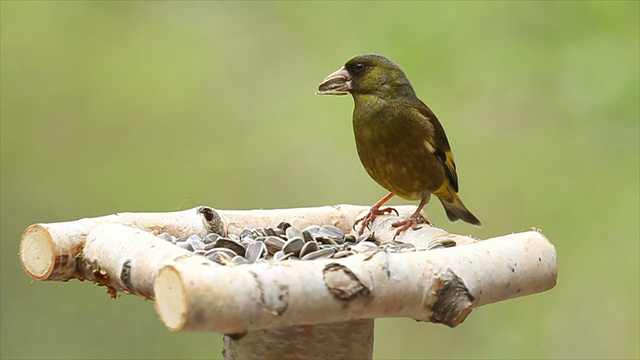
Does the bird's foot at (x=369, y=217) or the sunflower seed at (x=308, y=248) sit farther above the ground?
the bird's foot at (x=369, y=217)

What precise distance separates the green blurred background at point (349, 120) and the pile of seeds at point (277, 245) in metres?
0.97

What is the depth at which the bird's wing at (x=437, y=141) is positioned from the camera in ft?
7.00

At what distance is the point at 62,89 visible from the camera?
118 inches

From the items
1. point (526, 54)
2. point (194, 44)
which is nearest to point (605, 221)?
point (526, 54)

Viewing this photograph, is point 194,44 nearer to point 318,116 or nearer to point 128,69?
point 128,69

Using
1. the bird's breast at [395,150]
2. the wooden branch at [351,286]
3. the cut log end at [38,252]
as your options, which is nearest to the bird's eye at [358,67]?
the bird's breast at [395,150]

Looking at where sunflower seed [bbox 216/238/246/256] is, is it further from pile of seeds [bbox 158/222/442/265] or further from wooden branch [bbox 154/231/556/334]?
wooden branch [bbox 154/231/556/334]

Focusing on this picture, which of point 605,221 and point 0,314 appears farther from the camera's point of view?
point 605,221

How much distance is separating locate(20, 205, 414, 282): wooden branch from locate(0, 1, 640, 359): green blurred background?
2.42ft

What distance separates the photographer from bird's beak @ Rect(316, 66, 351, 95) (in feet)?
6.84

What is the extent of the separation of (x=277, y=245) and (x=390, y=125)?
429mm

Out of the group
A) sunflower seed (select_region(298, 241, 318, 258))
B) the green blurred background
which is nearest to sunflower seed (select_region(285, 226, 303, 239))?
sunflower seed (select_region(298, 241, 318, 258))

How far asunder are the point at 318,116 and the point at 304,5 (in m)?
0.39

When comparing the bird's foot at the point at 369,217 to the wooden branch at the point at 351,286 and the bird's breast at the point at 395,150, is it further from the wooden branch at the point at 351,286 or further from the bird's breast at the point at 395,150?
the wooden branch at the point at 351,286
